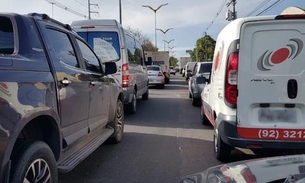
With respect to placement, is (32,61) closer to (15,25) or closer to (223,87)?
(15,25)

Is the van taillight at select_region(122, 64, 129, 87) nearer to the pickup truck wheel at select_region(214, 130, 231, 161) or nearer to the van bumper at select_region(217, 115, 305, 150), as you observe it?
the pickup truck wheel at select_region(214, 130, 231, 161)

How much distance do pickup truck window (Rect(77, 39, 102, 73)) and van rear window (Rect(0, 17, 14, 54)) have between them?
5.12ft

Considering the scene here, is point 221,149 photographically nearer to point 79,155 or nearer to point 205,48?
point 79,155

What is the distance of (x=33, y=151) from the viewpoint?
10.3ft

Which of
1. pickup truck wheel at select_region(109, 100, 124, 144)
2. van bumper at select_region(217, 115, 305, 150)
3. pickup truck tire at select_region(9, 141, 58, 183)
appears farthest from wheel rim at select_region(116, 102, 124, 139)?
pickup truck tire at select_region(9, 141, 58, 183)

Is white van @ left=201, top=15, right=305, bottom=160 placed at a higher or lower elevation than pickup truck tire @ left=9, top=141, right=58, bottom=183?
higher

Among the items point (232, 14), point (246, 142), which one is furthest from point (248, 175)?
point (232, 14)

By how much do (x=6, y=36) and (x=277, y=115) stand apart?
3.58m

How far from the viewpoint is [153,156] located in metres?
6.12

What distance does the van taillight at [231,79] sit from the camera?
16.3 ft

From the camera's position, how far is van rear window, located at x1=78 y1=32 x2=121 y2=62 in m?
9.71

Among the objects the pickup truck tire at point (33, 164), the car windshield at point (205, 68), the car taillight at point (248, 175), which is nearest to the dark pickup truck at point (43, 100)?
the pickup truck tire at point (33, 164)

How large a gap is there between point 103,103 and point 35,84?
8.18ft

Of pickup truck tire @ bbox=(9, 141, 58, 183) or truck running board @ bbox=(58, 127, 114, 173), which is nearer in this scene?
pickup truck tire @ bbox=(9, 141, 58, 183)
